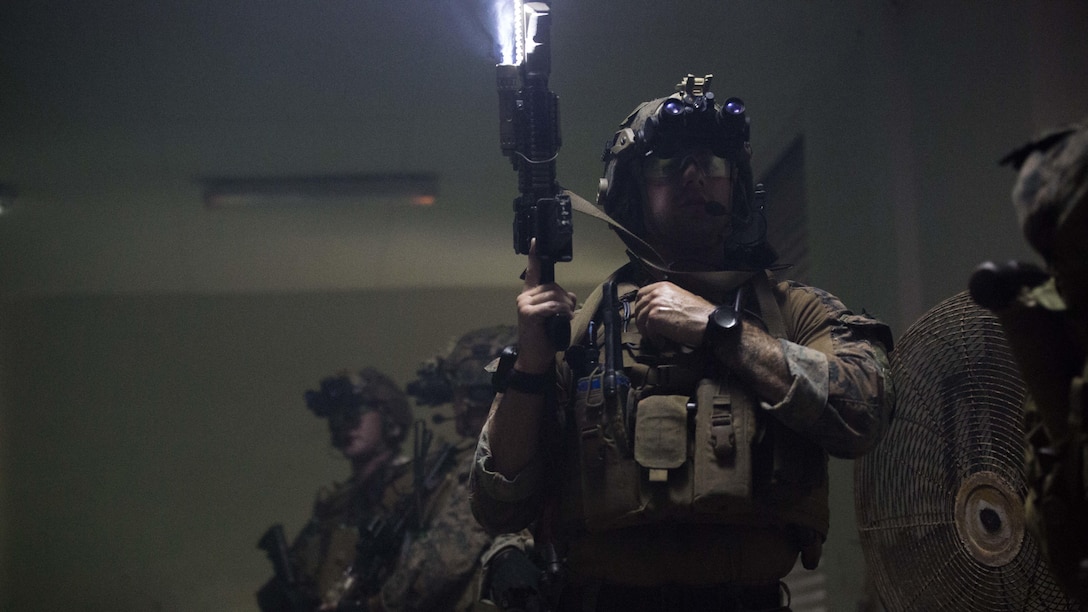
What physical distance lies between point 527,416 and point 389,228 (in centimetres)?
213

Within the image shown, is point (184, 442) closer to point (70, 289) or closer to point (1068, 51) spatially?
point (70, 289)

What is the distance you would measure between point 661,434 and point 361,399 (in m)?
2.84

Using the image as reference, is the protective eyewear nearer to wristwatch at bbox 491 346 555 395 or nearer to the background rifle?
wristwatch at bbox 491 346 555 395

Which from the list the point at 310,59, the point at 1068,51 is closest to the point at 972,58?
the point at 1068,51

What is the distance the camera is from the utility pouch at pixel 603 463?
1.89 m

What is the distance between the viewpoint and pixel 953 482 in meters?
2.08

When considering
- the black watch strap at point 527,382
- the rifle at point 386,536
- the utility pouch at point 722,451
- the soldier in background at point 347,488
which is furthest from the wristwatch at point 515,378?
the soldier in background at point 347,488

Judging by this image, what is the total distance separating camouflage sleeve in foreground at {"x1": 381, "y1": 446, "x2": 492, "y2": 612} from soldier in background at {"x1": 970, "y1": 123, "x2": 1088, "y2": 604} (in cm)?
220

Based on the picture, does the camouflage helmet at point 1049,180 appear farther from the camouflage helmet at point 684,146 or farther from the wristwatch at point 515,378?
the wristwatch at point 515,378

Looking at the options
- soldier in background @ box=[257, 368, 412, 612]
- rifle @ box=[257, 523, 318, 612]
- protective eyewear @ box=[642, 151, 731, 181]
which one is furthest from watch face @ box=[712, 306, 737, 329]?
rifle @ box=[257, 523, 318, 612]

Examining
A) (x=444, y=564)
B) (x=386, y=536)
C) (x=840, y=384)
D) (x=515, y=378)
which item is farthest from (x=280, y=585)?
(x=840, y=384)

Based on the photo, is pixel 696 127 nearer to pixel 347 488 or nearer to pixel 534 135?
pixel 534 135

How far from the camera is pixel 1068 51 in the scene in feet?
7.52

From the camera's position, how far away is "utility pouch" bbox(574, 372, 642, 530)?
1.89 meters
